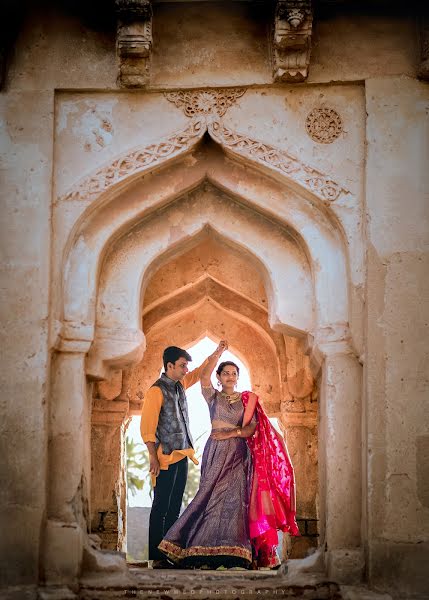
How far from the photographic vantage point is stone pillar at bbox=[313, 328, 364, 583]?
24.2 feet

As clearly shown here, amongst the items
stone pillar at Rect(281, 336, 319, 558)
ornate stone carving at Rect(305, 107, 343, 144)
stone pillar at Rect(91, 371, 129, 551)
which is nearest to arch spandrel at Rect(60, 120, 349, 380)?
ornate stone carving at Rect(305, 107, 343, 144)

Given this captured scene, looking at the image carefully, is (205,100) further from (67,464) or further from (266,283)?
(67,464)

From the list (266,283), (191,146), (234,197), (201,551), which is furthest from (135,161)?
(201,551)

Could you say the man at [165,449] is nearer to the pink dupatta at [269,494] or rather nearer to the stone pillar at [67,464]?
the pink dupatta at [269,494]

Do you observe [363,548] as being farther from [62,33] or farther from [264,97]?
[62,33]

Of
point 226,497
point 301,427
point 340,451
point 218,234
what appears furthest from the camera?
point 301,427

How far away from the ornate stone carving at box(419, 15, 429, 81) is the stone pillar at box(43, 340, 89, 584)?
2.76 meters

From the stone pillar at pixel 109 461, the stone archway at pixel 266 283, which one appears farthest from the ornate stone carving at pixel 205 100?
the stone pillar at pixel 109 461

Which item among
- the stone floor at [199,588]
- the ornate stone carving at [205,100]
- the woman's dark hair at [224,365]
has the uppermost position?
the ornate stone carving at [205,100]

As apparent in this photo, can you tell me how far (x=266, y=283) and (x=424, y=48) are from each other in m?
1.84

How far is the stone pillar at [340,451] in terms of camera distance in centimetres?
738

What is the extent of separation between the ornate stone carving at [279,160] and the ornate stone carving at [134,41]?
0.58 metres

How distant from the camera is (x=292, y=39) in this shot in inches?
301

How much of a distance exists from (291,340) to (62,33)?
3305 mm
